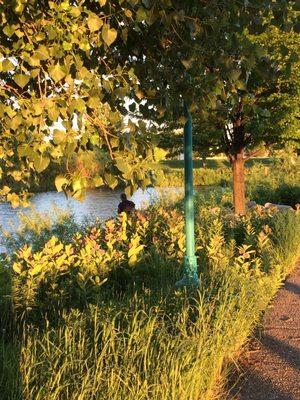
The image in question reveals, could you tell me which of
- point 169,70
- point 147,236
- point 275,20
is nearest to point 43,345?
point 169,70

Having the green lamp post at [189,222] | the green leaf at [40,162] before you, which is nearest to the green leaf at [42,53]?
the green leaf at [40,162]

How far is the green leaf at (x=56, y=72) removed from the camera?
222 cm

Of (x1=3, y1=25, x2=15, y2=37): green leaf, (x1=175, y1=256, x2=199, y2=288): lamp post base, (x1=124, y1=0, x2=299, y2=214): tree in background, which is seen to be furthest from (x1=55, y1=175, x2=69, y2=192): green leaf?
(x1=175, y1=256, x2=199, y2=288): lamp post base

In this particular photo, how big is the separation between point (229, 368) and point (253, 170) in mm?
22431

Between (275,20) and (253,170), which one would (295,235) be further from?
(253,170)

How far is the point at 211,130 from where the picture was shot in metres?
11.3

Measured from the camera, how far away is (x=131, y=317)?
3828mm

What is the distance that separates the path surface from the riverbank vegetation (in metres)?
0.16

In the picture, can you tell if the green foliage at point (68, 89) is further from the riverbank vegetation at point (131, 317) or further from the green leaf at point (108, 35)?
the riverbank vegetation at point (131, 317)

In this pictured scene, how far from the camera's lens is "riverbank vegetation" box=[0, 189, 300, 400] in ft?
9.69

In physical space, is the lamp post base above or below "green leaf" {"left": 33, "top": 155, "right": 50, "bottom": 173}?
below

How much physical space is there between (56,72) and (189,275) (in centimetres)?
325

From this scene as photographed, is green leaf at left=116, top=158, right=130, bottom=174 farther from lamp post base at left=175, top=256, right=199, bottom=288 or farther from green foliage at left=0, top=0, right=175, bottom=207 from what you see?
lamp post base at left=175, top=256, right=199, bottom=288

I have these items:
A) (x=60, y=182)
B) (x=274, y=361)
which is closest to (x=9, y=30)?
(x=60, y=182)
